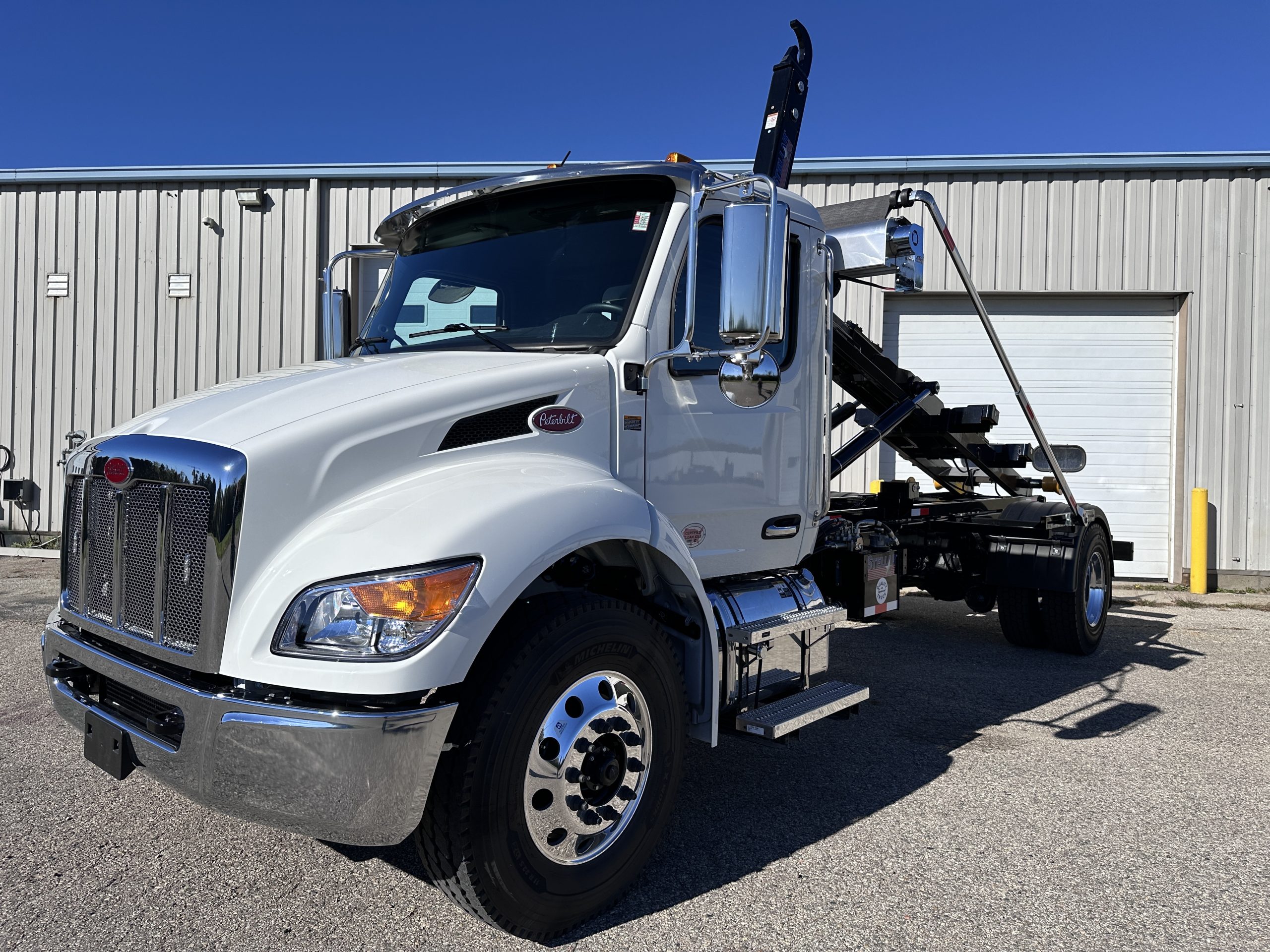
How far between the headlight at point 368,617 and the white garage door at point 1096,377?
9.86m

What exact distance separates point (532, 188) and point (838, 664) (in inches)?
170

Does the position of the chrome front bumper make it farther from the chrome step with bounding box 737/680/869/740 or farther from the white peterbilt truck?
the chrome step with bounding box 737/680/869/740

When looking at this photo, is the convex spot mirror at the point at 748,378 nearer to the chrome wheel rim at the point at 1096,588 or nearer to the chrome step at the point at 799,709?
the chrome step at the point at 799,709

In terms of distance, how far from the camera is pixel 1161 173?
11.3 m

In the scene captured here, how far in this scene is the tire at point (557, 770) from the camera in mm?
2609

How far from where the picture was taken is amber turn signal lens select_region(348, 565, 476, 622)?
8.05 ft

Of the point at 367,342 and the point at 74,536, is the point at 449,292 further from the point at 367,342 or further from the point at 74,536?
the point at 74,536

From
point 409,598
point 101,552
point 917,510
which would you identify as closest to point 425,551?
point 409,598

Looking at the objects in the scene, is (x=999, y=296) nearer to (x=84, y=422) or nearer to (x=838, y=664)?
(x=838, y=664)

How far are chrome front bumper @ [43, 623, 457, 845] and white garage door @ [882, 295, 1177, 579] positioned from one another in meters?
9.94

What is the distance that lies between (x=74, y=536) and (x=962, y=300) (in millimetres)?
10637

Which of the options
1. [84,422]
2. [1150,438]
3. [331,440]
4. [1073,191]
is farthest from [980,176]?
[84,422]

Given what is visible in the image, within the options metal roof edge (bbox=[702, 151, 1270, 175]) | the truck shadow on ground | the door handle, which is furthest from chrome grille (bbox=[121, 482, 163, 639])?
metal roof edge (bbox=[702, 151, 1270, 175])

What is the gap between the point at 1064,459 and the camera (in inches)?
301
